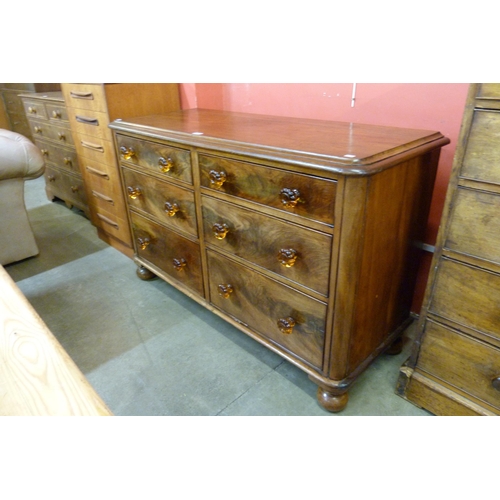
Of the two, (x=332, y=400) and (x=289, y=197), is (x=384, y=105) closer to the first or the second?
(x=289, y=197)

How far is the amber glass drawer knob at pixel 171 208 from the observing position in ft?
4.92

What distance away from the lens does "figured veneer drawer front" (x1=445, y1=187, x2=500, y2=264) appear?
917mm

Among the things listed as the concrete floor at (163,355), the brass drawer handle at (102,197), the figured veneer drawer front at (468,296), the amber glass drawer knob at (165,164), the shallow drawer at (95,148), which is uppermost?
the amber glass drawer knob at (165,164)

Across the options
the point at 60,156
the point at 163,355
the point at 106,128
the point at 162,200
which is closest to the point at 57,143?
the point at 60,156

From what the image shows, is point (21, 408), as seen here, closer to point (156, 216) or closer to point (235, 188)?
point (235, 188)

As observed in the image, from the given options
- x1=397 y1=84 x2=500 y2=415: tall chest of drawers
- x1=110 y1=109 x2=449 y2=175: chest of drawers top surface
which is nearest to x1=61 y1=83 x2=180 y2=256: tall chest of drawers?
x1=110 y1=109 x2=449 y2=175: chest of drawers top surface

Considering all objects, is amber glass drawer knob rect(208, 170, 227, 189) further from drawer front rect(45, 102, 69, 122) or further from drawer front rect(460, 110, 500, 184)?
drawer front rect(45, 102, 69, 122)

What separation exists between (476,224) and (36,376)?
1.00 meters

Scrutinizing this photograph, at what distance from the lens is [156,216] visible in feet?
5.49

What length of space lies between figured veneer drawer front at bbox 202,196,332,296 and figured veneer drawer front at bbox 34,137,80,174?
5.11 feet

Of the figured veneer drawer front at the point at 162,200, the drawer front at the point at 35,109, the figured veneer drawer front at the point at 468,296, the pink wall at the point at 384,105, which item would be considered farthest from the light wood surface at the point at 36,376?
the drawer front at the point at 35,109

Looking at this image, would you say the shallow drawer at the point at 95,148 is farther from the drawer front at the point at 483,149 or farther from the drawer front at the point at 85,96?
the drawer front at the point at 483,149

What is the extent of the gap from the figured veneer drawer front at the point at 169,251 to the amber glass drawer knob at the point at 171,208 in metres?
0.10

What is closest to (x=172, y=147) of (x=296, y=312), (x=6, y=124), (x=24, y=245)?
(x=296, y=312)
